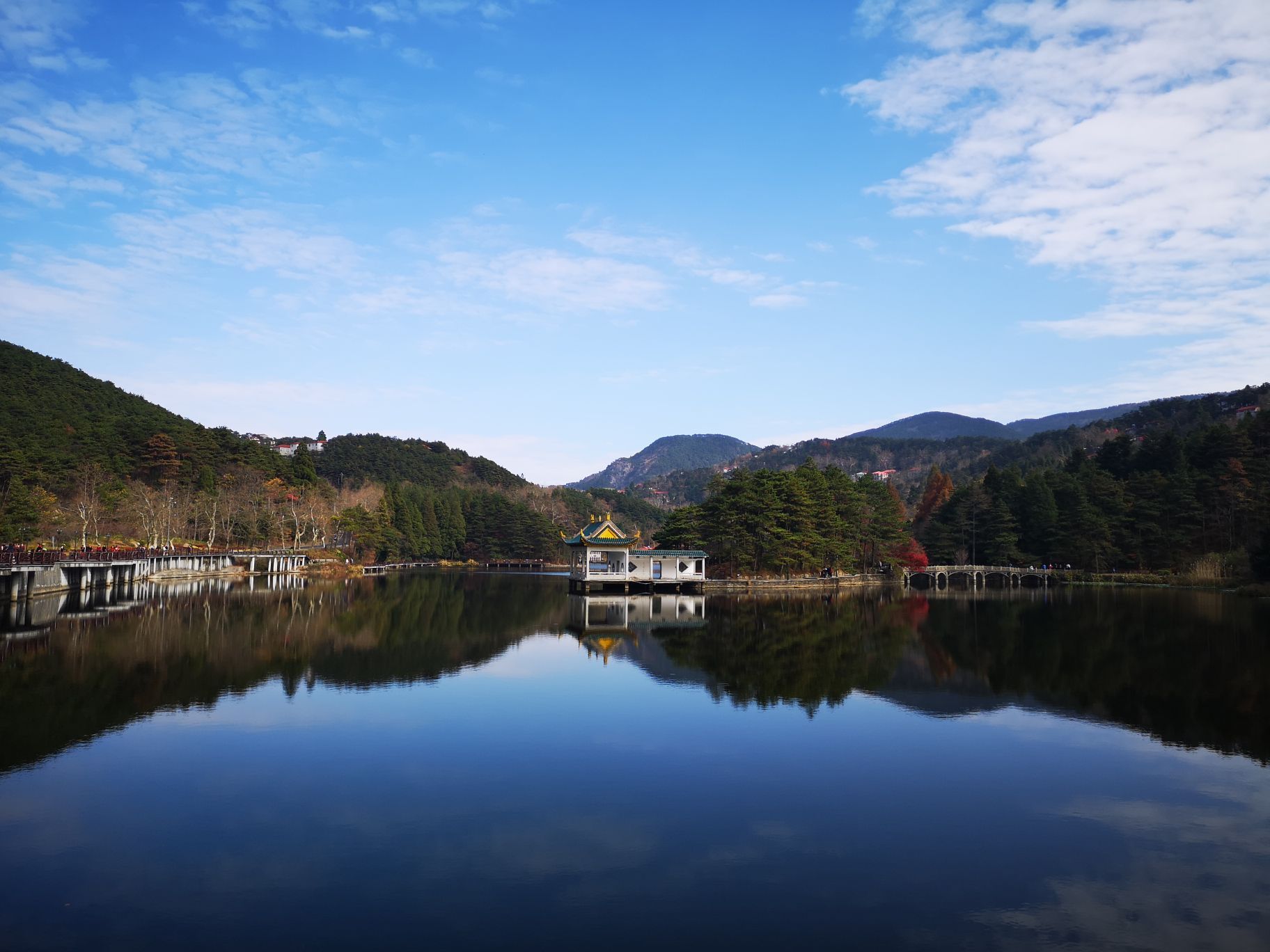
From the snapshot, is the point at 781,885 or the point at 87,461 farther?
the point at 87,461

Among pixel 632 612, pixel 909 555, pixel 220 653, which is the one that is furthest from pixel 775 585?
pixel 220 653

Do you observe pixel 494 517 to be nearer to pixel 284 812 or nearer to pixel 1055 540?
pixel 1055 540

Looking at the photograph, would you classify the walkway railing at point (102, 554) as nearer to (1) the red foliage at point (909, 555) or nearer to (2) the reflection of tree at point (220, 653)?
(2) the reflection of tree at point (220, 653)

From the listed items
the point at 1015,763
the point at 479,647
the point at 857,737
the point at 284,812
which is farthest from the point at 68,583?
the point at 1015,763

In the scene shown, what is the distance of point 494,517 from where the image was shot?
95312 millimetres

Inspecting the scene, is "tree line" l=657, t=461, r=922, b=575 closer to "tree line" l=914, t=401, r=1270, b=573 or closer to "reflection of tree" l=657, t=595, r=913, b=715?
"tree line" l=914, t=401, r=1270, b=573

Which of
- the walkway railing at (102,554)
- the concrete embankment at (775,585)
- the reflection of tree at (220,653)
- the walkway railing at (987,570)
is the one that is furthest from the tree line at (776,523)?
the walkway railing at (102,554)

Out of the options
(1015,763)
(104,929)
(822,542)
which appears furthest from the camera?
(822,542)

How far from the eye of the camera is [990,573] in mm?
65688

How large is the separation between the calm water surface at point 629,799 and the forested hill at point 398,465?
9428 centimetres

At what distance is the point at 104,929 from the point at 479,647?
61.9ft

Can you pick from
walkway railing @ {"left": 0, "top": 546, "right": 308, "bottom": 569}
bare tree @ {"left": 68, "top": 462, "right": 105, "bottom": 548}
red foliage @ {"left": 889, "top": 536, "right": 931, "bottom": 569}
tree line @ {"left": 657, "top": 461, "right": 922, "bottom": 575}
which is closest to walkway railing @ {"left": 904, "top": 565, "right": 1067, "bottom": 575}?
red foliage @ {"left": 889, "top": 536, "right": 931, "bottom": 569}

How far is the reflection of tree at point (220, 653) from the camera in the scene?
615 inches

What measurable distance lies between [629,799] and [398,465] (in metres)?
113
